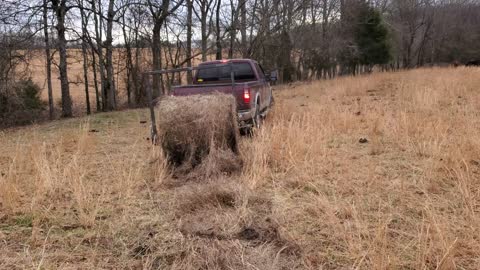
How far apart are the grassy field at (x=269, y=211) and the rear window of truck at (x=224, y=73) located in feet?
11.5

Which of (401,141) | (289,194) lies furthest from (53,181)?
(401,141)

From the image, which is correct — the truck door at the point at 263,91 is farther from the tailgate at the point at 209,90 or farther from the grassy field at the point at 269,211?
the grassy field at the point at 269,211

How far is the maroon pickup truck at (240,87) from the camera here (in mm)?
7493

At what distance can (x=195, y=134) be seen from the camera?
17.9 feet

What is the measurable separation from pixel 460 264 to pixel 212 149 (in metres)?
3.24

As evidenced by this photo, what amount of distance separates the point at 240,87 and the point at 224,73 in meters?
1.99

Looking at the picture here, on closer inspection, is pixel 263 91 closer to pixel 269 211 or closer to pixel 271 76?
pixel 271 76

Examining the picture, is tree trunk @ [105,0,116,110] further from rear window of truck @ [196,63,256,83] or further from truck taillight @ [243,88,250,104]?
truck taillight @ [243,88,250,104]

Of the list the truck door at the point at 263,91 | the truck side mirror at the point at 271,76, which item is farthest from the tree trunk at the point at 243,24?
the truck door at the point at 263,91

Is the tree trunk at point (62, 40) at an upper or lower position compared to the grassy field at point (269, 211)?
upper

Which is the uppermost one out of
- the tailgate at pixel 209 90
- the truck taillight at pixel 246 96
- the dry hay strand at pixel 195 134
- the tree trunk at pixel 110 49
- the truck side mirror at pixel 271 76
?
the tree trunk at pixel 110 49

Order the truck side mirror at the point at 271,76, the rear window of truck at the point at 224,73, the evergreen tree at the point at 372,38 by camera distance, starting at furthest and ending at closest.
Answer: the evergreen tree at the point at 372,38 < the truck side mirror at the point at 271,76 < the rear window of truck at the point at 224,73

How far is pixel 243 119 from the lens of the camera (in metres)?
7.78

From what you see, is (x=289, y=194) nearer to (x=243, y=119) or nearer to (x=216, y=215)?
(x=216, y=215)
